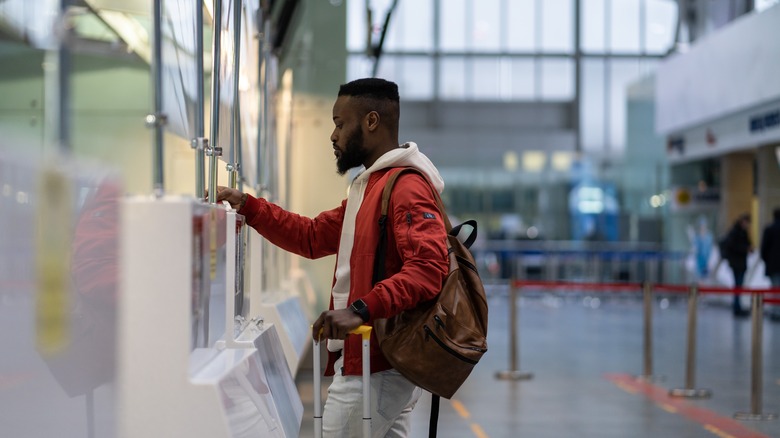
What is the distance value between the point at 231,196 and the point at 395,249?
65 cm

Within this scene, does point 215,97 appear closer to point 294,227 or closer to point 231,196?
point 231,196

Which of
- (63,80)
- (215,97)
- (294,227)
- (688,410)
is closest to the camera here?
(63,80)

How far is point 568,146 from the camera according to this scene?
33625 mm

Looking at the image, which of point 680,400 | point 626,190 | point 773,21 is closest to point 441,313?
point 680,400

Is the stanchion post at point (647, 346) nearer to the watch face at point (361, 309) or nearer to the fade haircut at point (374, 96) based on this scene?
the fade haircut at point (374, 96)

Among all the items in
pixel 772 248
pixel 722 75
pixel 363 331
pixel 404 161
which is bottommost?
pixel 772 248

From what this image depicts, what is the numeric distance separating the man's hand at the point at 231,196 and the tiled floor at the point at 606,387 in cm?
350

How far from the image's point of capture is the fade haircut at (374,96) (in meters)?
3.68

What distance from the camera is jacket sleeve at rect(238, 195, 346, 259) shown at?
3957 mm

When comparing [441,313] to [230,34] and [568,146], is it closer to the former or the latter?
[230,34]

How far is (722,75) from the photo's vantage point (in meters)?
20.3

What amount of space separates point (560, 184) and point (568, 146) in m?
2.51

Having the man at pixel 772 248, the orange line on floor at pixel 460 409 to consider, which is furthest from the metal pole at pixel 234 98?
the man at pixel 772 248

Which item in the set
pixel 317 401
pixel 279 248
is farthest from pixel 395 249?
pixel 279 248
